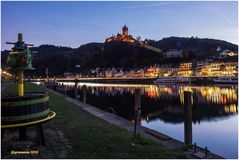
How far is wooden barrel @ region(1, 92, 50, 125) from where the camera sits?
Result: 266 inches

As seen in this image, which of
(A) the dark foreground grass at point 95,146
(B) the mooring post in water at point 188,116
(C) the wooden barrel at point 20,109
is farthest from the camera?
(B) the mooring post in water at point 188,116

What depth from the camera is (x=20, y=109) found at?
6.89 meters

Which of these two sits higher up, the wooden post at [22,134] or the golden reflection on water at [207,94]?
the wooden post at [22,134]

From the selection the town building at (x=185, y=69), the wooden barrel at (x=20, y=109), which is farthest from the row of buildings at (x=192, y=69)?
the wooden barrel at (x=20, y=109)

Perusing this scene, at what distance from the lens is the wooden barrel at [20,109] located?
6766 millimetres

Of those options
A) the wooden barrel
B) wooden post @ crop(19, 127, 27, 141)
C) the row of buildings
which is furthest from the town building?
the wooden barrel

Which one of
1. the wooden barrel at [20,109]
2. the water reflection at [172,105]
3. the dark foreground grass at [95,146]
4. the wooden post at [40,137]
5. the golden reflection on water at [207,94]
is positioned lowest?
the water reflection at [172,105]

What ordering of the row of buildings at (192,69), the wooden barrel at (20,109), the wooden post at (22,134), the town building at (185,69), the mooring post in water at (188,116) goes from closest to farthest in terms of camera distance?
the wooden barrel at (20,109)
the wooden post at (22,134)
the mooring post in water at (188,116)
the row of buildings at (192,69)
the town building at (185,69)

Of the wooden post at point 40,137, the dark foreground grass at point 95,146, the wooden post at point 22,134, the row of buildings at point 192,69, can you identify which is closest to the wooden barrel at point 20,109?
the wooden post at point 40,137

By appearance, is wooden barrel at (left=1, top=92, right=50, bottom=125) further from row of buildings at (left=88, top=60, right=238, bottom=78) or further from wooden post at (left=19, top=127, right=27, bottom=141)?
row of buildings at (left=88, top=60, right=238, bottom=78)

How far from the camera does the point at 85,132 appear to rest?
11.3 metres

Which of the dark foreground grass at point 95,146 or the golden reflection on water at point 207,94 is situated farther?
the golden reflection on water at point 207,94

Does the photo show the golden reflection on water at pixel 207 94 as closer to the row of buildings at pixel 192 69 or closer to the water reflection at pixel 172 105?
the water reflection at pixel 172 105

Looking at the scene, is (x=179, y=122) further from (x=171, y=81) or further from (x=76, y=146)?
(x=171, y=81)
